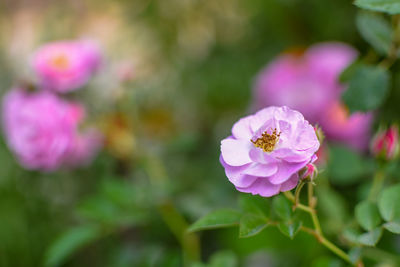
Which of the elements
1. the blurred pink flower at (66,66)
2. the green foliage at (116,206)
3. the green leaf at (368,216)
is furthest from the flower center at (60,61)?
the green leaf at (368,216)

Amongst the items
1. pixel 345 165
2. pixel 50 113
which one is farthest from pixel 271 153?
pixel 50 113

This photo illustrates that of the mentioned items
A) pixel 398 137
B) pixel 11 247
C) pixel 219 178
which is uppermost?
pixel 398 137

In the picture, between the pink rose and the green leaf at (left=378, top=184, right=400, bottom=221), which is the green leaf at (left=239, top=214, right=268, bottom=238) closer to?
the green leaf at (left=378, top=184, right=400, bottom=221)

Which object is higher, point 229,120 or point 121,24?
point 121,24

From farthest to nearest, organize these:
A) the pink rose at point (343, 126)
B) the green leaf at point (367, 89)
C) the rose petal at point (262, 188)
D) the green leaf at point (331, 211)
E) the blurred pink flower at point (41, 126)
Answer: the pink rose at point (343, 126) → the blurred pink flower at point (41, 126) → the green leaf at point (331, 211) → the green leaf at point (367, 89) → the rose petal at point (262, 188)

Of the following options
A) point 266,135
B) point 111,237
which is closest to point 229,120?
point 111,237

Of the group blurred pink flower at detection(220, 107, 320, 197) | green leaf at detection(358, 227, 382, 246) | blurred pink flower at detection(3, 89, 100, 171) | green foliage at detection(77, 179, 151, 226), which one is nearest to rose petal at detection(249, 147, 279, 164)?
blurred pink flower at detection(220, 107, 320, 197)

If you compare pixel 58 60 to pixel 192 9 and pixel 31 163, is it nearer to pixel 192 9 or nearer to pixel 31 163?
pixel 31 163

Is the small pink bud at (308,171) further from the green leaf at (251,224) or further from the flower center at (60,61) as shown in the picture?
the flower center at (60,61)
